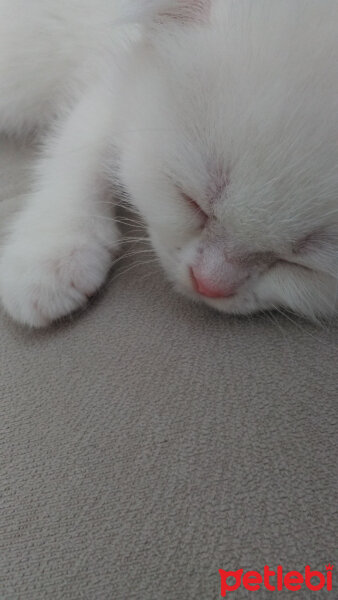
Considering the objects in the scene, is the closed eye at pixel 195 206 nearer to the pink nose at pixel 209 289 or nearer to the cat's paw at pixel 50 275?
the pink nose at pixel 209 289

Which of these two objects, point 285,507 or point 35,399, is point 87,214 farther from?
point 285,507

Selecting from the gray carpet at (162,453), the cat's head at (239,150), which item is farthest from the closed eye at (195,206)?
the gray carpet at (162,453)

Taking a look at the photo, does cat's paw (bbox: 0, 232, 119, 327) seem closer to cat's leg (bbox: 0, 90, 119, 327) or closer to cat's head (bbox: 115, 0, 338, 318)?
cat's leg (bbox: 0, 90, 119, 327)

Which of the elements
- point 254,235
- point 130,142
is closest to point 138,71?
point 130,142

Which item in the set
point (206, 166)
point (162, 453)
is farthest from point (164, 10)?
point (162, 453)

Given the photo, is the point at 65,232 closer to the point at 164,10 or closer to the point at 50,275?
the point at 50,275

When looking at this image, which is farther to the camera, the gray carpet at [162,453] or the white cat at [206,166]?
the white cat at [206,166]
